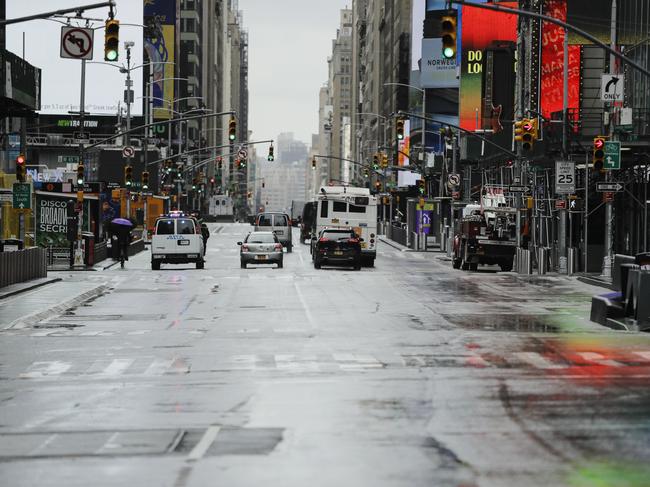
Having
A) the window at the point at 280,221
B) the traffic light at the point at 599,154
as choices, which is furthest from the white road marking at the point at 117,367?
the window at the point at 280,221

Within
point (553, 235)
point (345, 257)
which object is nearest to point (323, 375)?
point (345, 257)

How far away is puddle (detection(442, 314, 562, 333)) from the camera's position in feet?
85.6

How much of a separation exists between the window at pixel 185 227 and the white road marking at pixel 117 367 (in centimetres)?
3704

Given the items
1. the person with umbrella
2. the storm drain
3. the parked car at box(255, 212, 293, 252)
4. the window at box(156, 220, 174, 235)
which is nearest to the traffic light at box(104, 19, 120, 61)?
the storm drain

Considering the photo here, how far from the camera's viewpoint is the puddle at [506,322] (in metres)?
26.1

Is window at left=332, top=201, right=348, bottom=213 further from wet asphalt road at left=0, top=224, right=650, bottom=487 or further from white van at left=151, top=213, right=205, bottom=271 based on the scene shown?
wet asphalt road at left=0, top=224, right=650, bottom=487

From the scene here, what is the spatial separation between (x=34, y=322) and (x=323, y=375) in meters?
12.7

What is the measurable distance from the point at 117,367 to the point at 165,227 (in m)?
38.1

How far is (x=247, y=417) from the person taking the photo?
13344 mm

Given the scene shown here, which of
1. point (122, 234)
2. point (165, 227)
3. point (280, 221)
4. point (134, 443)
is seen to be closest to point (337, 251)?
point (165, 227)

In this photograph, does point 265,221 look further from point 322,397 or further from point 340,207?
point 322,397

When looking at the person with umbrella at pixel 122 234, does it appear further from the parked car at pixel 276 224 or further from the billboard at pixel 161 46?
the billboard at pixel 161 46

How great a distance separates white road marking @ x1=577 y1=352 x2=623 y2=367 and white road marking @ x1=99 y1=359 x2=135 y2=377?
7100 millimetres

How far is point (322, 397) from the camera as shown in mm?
15008
